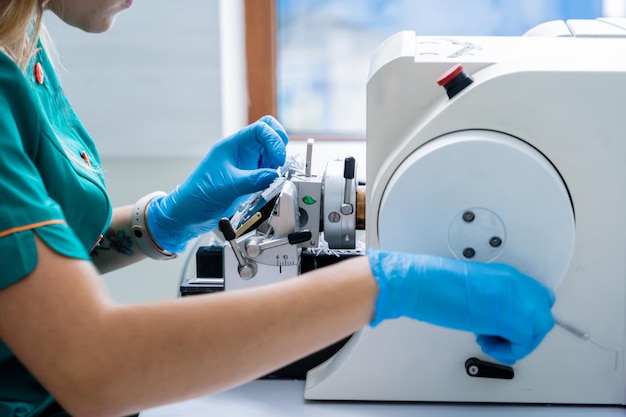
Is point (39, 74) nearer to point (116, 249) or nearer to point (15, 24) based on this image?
point (15, 24)

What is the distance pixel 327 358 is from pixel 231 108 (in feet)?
4.20

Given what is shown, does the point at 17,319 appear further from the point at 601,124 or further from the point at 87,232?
the point at 601,124

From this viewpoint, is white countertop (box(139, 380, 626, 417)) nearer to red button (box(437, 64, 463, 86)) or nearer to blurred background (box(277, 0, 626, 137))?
red button (box(437, 64, 463, 86))

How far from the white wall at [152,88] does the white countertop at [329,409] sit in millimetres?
1166

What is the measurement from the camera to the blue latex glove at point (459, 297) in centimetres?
81

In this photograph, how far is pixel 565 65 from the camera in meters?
0.91

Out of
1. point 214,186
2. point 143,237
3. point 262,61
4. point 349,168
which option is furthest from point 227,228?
Result: point 262,61

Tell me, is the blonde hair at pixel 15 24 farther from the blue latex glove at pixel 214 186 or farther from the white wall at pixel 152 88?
the white wall at pixel 152 88

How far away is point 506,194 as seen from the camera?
2.85 ft

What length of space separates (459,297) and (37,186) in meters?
0.51

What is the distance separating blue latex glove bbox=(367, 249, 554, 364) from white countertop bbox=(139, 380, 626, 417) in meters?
0.23

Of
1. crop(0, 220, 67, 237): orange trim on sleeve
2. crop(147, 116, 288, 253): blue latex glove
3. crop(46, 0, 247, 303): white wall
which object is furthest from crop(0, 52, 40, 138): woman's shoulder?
crop(46, 0, 247, 303): white wall

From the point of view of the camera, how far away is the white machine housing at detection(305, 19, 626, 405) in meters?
0.87

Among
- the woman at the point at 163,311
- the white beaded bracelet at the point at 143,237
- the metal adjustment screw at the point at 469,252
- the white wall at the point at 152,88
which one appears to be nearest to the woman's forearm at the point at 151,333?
the woman at the point at 163,311
